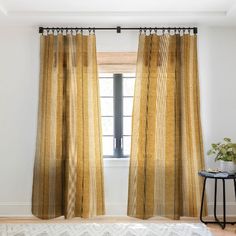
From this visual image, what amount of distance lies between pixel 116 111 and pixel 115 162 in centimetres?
65

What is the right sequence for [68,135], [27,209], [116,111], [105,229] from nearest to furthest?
[105,229] < [68,135] < [27,209] < [116,111]

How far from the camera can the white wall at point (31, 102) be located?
12.4 ft

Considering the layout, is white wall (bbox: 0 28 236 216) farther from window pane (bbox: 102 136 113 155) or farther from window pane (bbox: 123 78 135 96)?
window pane (bbox: 123 78 135 96)

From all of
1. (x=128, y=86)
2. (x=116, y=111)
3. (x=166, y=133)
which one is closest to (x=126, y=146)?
(x=116, y=111)

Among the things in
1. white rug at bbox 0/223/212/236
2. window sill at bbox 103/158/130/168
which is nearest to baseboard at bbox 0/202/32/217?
white rug at bbox 0/223/212/236

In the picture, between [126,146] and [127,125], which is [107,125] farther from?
[126,146]

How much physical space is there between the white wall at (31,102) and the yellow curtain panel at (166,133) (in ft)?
0.71

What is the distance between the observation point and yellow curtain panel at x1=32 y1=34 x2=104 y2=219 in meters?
3.63

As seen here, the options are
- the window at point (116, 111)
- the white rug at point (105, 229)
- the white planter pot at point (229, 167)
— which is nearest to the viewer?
the white rug at point (105, 229)

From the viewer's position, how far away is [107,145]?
3.94 m

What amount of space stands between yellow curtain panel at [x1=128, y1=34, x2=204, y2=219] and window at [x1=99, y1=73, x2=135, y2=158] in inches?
11.1

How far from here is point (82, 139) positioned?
3.64 metres

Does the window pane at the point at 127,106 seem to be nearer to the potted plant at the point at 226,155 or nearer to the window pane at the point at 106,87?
the window pane at the point at 106,87

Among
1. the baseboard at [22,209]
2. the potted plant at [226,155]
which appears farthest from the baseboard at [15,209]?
the potted plant at [226,155]
